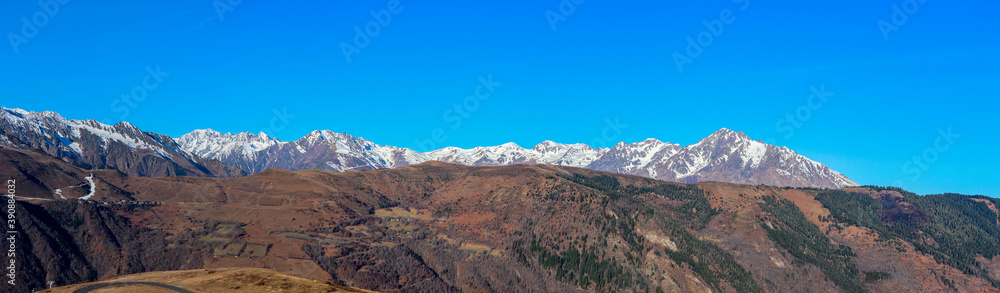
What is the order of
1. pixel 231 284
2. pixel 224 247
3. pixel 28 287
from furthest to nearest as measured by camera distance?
pixel 224 247, pixel 28 287, pixel 231 284

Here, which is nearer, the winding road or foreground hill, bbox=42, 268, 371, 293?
the winding road

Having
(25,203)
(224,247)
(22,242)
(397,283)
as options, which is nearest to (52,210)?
(25,203)

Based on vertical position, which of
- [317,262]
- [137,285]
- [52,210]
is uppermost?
[52,210]

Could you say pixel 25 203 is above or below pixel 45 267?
above

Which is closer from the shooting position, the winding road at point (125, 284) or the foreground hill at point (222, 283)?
the winding road at point (125, 284)

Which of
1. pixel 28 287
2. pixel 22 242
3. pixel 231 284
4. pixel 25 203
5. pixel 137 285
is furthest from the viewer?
pixel 25 203

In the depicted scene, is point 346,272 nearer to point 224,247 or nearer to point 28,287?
point 224,247

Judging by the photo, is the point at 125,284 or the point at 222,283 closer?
the point at 125,284

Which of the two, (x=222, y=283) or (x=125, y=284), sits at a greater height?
(x=222, y=283)
